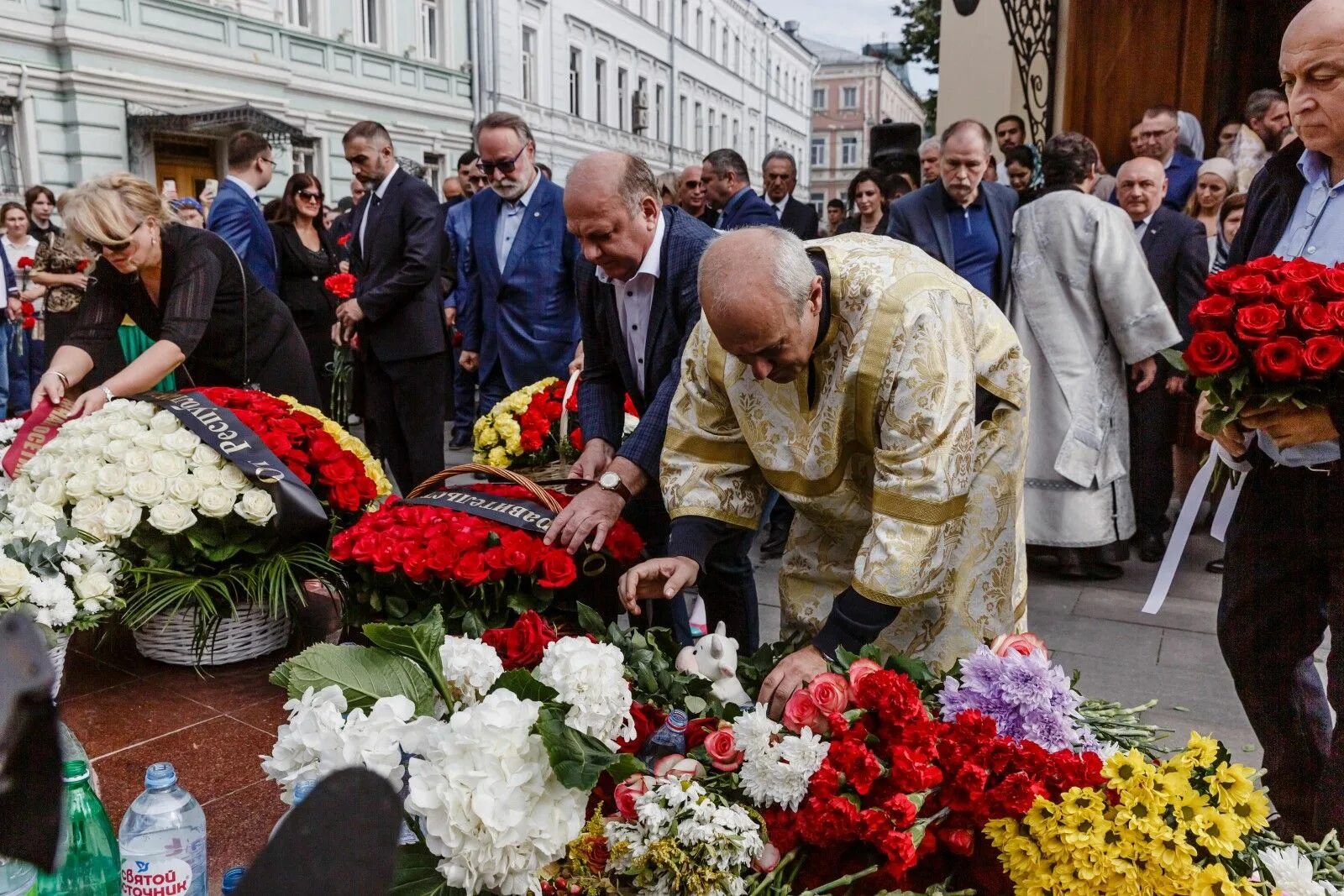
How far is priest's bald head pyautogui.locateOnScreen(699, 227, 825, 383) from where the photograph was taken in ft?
5.70

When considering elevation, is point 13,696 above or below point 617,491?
above

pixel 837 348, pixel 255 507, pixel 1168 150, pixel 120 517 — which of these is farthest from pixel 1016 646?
pixel 1168 150

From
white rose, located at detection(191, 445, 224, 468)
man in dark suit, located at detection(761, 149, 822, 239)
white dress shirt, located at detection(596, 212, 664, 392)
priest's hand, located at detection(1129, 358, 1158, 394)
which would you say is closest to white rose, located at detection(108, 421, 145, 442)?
white rose, located at detection(191, 445, 224, 468)

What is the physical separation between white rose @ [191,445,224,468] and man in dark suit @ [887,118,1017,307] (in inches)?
115

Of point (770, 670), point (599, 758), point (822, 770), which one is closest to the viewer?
point (599, 758)

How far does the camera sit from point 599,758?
133cm

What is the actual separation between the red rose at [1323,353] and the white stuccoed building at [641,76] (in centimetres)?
1832

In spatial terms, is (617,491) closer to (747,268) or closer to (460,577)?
(460,577)

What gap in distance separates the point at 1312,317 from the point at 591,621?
134cm

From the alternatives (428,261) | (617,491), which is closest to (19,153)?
(428,261)

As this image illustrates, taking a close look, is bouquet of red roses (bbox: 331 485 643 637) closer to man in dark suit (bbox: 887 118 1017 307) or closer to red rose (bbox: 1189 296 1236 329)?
red rose (bbox: 1189 296 1236 329)

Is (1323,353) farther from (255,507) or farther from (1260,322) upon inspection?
(255,507)

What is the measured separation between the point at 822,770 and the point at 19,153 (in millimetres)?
15805

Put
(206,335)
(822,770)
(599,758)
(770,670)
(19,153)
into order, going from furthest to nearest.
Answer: (19,153)
(206,335)
(770,670)
(822,770)
(599,758)
